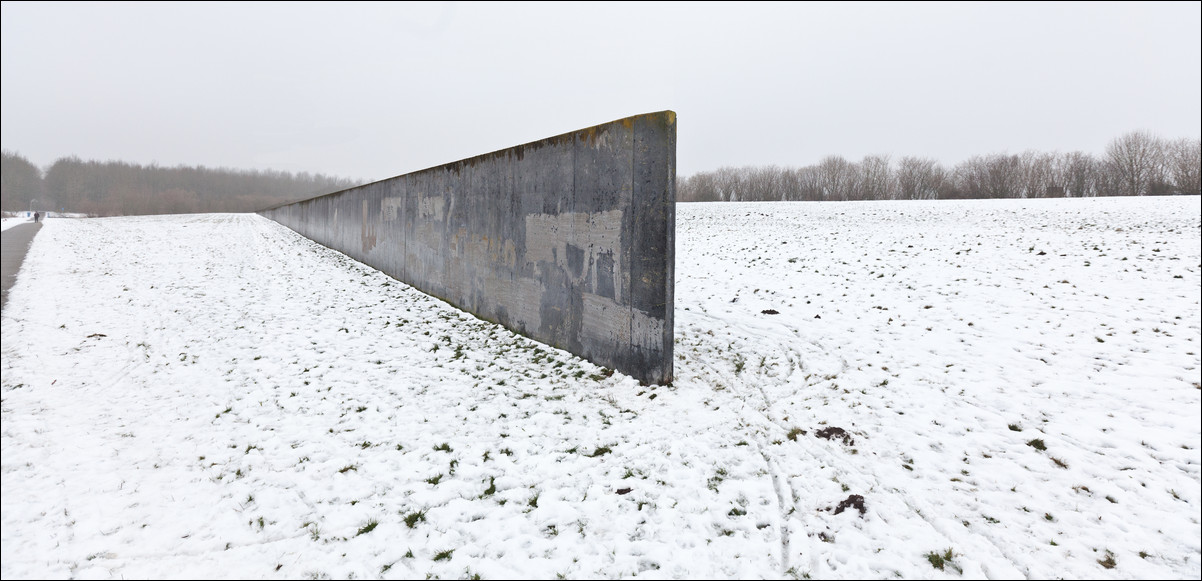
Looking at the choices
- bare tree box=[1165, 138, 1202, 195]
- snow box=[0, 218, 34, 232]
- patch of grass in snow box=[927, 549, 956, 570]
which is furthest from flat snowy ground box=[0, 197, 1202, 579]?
bare tree box=[1165, 138, 1202, 195]

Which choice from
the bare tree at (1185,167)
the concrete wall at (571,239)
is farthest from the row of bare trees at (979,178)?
the concrete wall at (571,239)

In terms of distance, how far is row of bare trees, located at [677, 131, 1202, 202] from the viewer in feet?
122

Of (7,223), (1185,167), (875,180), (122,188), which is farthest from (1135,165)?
(122,188)

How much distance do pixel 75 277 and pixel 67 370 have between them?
23.0 ft

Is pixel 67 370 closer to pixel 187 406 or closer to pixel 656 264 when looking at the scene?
pixel 187 406

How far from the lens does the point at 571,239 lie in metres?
5.58

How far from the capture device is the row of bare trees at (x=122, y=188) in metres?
16.8

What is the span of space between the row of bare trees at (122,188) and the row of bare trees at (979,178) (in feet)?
123

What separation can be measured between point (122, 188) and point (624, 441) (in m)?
78.1

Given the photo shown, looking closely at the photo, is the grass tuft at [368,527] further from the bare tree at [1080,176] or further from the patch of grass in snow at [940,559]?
the bare tree at [1080,176]

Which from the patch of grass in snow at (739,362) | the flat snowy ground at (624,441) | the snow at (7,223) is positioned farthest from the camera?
the snow at (7,223)

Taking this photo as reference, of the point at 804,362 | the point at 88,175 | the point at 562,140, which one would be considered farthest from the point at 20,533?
the point at 88,175

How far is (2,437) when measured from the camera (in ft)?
11.7

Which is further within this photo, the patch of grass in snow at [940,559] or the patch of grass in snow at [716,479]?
the patch of grass in snow at [716,479]
